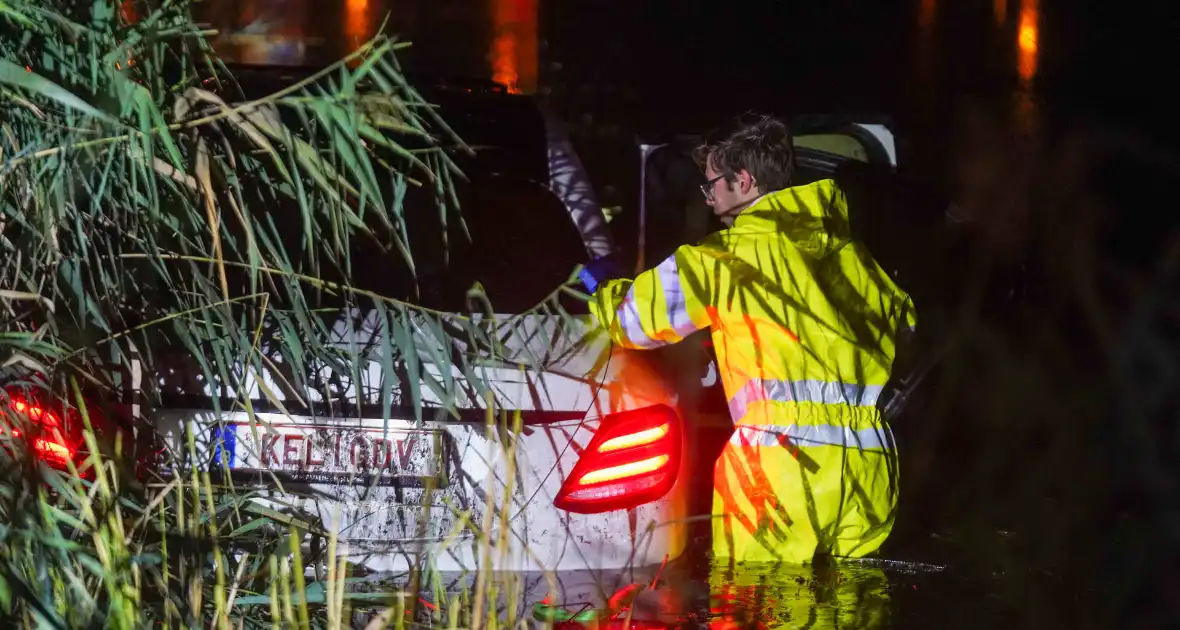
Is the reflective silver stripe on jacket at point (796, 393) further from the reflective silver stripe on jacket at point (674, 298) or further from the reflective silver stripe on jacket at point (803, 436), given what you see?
the reflective silver stripe on jacket at point (674, 298)

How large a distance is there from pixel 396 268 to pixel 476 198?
531 mm

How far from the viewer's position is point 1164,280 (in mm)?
6363

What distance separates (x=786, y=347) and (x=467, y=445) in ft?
2.60

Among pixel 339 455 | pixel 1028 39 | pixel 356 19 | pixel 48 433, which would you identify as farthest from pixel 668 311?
pixel 1028 39

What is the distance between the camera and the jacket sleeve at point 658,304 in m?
2.67

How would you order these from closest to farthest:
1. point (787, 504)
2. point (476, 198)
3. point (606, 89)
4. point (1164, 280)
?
point (787, 504) < point (476, 198) < point (606, 89) < point (1164, 280)

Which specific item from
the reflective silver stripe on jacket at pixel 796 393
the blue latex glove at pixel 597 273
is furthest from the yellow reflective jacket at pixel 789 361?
the blue latex glove at pixel 597 273

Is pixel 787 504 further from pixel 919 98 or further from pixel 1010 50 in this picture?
pixel 1010 50

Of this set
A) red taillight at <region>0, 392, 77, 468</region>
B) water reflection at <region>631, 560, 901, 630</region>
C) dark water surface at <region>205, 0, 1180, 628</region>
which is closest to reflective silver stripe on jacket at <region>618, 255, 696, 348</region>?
water reflection at <region>631, 560, 901, 630</region>

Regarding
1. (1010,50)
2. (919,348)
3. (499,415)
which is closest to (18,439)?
(499,415)

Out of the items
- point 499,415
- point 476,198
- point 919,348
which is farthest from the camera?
point 919,348

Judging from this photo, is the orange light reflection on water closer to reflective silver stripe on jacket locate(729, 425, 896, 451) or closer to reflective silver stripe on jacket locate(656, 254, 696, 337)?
reflective silver stripe on jacket locate(729, 425, 896, 451)

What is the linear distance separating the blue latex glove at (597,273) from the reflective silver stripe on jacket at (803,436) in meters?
0.45

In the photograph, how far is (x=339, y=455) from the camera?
2.45 meters
